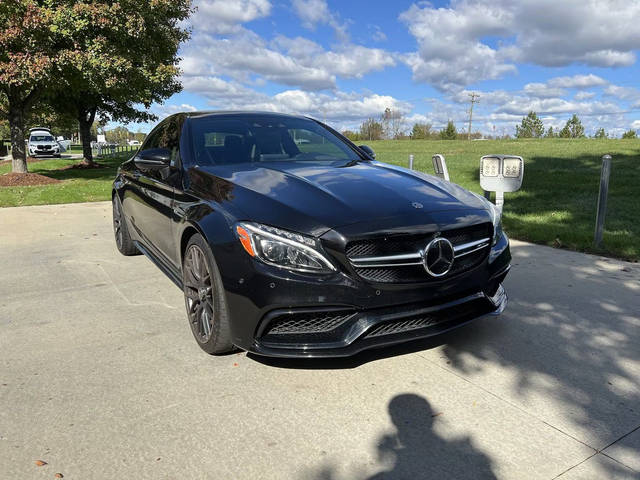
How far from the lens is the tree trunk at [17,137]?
15.0 m

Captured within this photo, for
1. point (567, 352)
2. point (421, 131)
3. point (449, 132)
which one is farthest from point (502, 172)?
point (449, 132)

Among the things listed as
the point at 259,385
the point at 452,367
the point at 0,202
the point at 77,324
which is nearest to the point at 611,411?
the point at 452,367

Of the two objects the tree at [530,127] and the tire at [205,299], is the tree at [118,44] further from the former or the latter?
the tree at [530,127]

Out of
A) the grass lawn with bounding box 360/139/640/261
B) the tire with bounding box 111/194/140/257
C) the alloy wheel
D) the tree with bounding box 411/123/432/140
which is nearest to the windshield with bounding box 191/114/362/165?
the alloy wheel

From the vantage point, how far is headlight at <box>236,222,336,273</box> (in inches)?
104

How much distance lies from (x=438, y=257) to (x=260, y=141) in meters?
2.01

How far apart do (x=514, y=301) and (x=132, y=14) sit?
43.9 feet

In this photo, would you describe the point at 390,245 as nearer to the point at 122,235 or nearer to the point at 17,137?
the point at 122,235

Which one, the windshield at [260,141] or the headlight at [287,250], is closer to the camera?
the headlight at [287,250]

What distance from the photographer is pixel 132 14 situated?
1370 cm

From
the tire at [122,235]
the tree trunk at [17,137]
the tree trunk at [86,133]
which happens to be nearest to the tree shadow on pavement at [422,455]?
the tire at [122,235]

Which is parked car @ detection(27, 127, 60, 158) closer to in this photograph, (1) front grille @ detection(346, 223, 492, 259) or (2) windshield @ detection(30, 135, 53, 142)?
(2) windshield @ detection(30, 135, 53, 142)

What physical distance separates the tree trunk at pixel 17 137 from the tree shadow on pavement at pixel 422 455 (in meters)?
15.7

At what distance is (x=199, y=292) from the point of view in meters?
3.28
